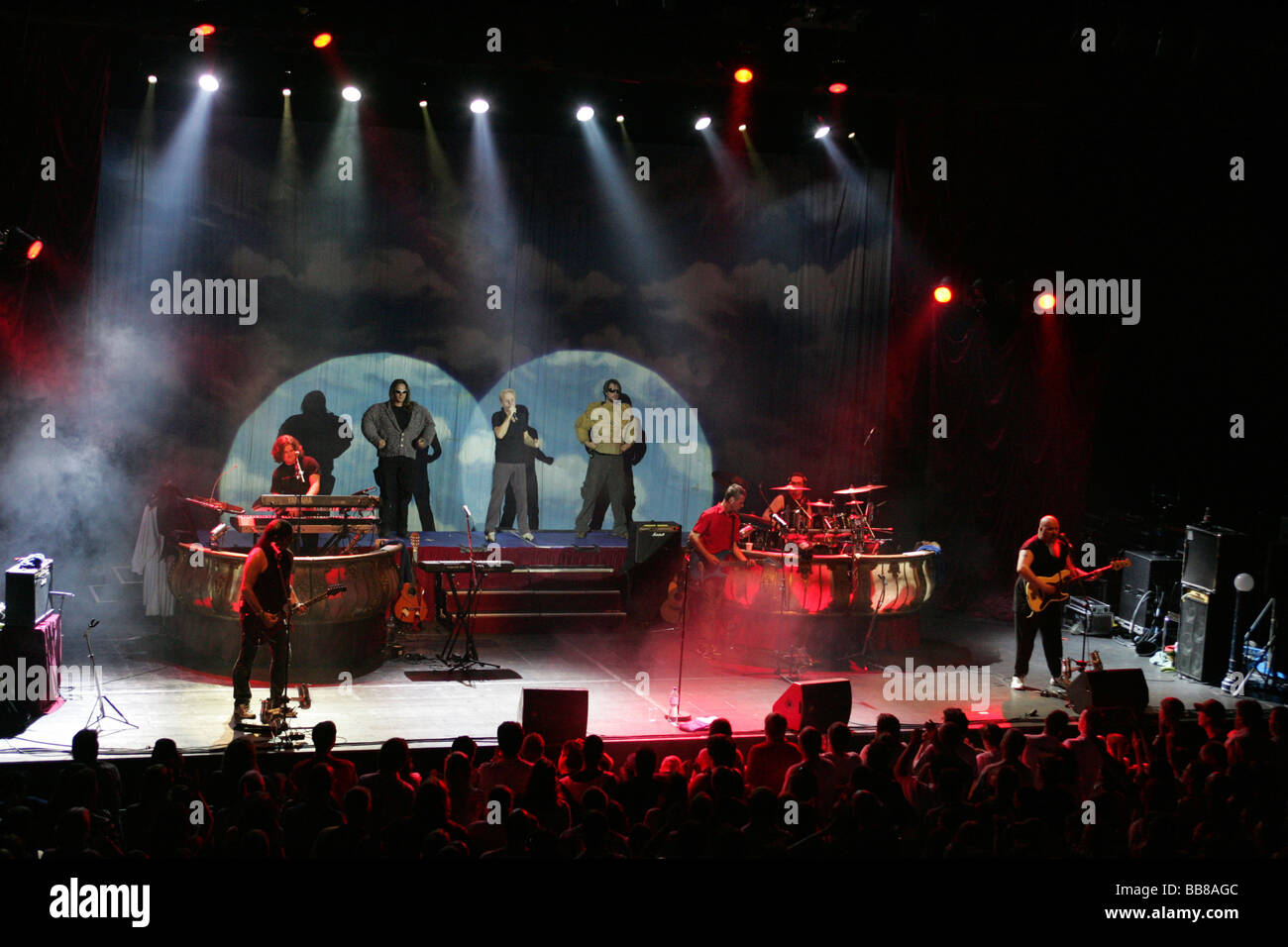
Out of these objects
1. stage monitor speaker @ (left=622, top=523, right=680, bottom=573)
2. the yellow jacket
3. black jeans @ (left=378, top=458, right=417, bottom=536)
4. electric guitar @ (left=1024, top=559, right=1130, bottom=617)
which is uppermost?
the yellow jacket

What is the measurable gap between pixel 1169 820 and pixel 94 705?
8225mm

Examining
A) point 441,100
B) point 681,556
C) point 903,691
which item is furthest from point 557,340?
point 903,691

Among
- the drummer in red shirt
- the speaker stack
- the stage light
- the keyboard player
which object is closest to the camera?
the stage light

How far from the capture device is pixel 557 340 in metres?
17.9

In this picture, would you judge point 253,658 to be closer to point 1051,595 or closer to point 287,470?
point 287,470

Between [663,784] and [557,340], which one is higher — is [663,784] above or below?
below

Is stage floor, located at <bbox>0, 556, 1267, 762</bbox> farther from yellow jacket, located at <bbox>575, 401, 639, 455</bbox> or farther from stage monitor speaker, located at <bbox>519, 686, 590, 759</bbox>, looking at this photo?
yellow jacket, located at <bbox>575, 401, 639, 455</bbox>

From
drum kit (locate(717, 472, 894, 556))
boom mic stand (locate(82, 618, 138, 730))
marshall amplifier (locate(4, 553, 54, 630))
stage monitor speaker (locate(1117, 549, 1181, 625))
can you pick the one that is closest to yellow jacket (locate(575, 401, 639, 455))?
drum kit (locate(717, 472, 894, 556))

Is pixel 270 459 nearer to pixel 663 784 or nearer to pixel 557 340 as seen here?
pixel 557 340

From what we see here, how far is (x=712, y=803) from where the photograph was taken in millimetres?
6051

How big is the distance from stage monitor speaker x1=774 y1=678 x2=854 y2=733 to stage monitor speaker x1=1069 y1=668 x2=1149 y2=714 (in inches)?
86.8

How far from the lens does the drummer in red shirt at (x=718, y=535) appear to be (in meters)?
12.6

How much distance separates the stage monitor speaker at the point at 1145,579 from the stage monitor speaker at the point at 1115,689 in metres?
4.93

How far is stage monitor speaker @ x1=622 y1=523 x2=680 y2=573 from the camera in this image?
1416 centimetres
